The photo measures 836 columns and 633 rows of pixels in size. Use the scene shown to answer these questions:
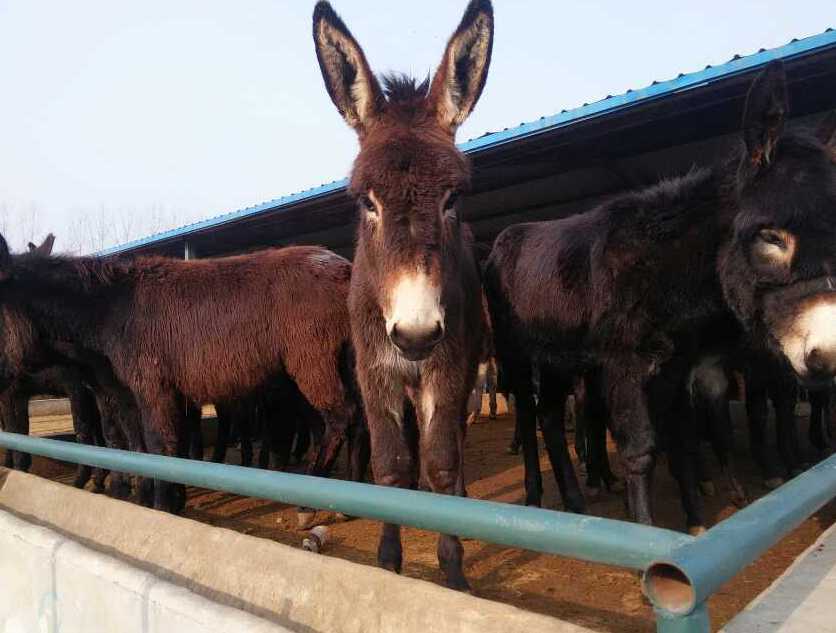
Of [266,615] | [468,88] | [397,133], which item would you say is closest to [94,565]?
[266,615]

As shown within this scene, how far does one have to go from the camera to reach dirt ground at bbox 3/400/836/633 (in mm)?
2816

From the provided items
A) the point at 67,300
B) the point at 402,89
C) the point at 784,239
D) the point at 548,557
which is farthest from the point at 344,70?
the point at 67,300

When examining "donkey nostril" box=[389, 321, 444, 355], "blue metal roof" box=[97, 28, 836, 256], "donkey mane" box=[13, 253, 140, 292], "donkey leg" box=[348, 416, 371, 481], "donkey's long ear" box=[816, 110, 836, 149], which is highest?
"blue metal roof" box=[97, 28, 836, 256]

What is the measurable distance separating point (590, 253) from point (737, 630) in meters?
2.57

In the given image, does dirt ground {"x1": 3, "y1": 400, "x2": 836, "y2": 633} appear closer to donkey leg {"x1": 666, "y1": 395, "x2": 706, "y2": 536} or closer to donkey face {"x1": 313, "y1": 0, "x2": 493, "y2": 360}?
donkey leg {"x1": 666, "y1": 395, "x2": 706, "y2": 536}

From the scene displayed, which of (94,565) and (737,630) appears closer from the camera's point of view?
(737,630)

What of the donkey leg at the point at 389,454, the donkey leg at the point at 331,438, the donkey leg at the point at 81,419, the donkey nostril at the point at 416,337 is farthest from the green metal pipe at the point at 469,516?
the donkey leg at the point at 81,419

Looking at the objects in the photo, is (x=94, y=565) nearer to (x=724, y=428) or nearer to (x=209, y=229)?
(x=724, y=428)

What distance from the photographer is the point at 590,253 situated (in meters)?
3.81

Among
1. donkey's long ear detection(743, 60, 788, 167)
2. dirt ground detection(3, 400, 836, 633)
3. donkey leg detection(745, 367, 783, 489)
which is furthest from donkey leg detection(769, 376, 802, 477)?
donkey's long ear detection(743, 60, 788, 167)

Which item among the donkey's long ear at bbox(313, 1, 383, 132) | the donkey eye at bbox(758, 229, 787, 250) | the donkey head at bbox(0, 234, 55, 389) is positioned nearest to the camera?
the donkey eye at bbox(758, 229, 787, 250)

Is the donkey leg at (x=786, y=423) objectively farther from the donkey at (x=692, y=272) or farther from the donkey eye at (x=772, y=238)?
the donkey eye at (x=772, y=238)

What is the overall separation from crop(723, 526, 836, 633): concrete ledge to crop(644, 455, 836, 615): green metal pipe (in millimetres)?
658

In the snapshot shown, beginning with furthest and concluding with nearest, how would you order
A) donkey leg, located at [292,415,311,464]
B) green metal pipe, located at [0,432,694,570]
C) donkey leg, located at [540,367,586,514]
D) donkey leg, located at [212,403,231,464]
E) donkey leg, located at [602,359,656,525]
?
donkey leg, located at [292,415,311,464], donkey leg, located at [212,403,231,464], donkey leg, located at [540,367,586,514], donkey leg, located at [602,359,656,525], green metal pipe, located at [0,432,694,570]
